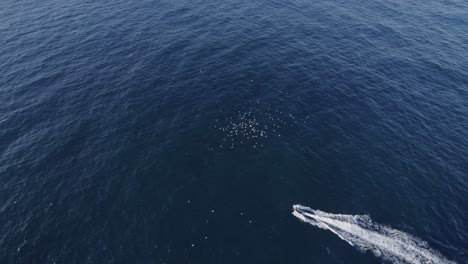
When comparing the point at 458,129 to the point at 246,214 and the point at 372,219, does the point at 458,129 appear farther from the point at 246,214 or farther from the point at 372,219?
the point at 246,214

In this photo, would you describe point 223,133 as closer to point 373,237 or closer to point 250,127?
point 250,127

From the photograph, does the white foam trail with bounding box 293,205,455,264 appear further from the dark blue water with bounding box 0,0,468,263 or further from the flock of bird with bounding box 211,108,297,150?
the flock of bird with bounding box 211,108,297,150

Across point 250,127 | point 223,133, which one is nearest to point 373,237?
point 250,127

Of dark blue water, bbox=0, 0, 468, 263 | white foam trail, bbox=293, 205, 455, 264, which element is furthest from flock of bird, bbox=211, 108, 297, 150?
white foam trail, bbox=293, 205, 455, 264

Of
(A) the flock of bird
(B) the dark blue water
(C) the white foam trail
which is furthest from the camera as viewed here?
(A) the flock of bird

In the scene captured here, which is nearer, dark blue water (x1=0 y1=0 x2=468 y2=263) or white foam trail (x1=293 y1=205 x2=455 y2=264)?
white foam trail (x1=293 y1=205 x2=455 y2=264)

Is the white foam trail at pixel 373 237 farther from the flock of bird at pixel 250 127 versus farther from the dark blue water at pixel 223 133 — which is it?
the flock of bird at pixel 250 127

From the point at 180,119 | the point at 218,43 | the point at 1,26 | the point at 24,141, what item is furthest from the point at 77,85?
the point at 1,26
